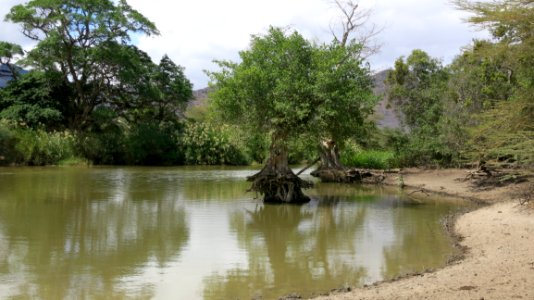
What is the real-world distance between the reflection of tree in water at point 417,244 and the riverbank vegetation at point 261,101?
111 inches

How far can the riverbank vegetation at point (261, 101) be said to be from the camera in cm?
1769

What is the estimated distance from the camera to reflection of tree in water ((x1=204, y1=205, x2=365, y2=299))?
8.68 metres

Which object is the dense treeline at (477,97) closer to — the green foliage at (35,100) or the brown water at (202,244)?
the brown water at (202,244)

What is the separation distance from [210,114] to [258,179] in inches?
116

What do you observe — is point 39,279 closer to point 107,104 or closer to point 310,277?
point 310,277

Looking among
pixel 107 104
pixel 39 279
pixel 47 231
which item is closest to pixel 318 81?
pixel 47 231

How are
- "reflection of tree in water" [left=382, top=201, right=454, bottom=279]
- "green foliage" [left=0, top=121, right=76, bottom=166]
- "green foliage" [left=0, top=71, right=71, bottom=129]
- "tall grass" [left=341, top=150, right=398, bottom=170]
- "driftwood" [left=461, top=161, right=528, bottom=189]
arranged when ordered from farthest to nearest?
"green foliage" [left=0, top=71, right=71, bottom=129] → "green foliage" [left=0, top=121, right=76, bottom=166] → "tall grass" [left=341, top=150, right=398, bottom=170] → "driftwood" [left=461, top=161, right=528, bottom=189] → "reflection of tree in water" [left=382, top=201, right=454, bottom=279]

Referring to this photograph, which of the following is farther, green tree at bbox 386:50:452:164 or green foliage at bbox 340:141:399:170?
green foliage at bbox 340:141:399:170

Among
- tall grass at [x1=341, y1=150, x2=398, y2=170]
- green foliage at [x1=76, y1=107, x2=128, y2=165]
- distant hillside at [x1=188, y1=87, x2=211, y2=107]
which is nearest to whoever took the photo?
tall grass at [x1=341, y1=150, x2=398, y2=170]

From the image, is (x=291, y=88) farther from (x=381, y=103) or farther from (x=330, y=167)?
(x=381, y=103)

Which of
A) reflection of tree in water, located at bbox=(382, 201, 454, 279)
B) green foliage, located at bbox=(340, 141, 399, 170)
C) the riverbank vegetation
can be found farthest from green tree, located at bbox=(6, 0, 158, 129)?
reflection of tree in water, located at bbox=(382, 201, 454, 279)

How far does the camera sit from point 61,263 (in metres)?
9.98

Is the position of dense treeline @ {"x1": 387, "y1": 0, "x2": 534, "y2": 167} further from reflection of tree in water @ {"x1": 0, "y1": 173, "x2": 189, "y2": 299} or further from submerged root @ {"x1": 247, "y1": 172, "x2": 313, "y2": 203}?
reflection of tree in water @ {"x1": 0, "y1": 173, "x2": 189, "y2": 299}

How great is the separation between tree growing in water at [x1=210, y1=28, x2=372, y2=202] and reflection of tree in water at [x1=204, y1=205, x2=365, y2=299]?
9.84ft
